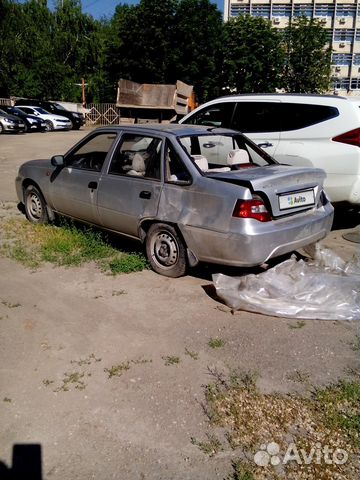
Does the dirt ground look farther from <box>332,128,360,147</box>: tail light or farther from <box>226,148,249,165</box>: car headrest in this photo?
<box>332,128,360,147</box>: tail light

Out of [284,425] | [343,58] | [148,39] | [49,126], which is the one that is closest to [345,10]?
[343,58]

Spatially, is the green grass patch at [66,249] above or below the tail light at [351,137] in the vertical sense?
below

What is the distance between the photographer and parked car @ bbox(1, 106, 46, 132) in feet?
83.9

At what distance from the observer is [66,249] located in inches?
226

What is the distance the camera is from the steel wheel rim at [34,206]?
6733 mm

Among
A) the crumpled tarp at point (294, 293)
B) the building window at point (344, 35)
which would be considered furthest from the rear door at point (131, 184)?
the building window at point (344, 35)

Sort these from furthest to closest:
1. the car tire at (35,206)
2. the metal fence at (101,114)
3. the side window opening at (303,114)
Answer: the metal fence at (101,114)
the car tire at (35,206)
the side window opening at (303,114)

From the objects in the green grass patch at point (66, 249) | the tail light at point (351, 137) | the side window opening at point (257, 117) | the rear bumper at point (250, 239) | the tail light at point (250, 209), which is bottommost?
the green grass patch at point (66, 249)

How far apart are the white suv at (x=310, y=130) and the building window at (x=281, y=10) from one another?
7088 cm

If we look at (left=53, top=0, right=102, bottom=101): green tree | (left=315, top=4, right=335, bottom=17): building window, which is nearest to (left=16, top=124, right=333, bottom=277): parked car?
(left=53, top=0, right=102, bottom=101): green tree

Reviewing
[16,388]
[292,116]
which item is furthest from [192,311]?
[292,116]

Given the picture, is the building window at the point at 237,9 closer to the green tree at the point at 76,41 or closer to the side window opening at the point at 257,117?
the green tree at the point at 76,41

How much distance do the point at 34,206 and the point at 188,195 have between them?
3.16m

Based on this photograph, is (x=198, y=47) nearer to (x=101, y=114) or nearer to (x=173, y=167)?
(x=101, y=114)
